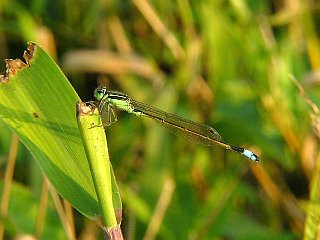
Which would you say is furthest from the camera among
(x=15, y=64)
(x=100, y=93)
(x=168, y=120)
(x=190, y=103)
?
(x=190, y=103)

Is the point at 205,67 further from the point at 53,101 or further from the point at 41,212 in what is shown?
the point at 53,101

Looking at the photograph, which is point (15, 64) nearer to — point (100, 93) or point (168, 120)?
point (100, 93)

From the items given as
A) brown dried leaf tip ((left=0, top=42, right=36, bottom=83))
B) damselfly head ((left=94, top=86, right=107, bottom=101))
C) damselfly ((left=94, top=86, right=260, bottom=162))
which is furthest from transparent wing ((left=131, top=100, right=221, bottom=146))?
brown dried leaf tip ((left=0, top=42, right=36, bottom=83))

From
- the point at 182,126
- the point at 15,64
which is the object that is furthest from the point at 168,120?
the point at 15,64

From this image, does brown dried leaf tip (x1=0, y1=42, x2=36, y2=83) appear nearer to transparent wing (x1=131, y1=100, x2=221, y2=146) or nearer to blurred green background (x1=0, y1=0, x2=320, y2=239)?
transparent wing (x1=131, y1=100, x2=221, y2=146)

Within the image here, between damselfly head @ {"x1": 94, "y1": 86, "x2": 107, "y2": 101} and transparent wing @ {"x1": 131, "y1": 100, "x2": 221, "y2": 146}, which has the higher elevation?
transparent wing @ {"x1": 131, "y1": 100, "x2": 221, "y2": 146}

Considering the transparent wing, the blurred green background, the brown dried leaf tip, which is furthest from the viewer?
the blurred green background

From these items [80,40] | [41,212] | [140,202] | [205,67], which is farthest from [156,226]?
[80,40]
